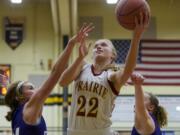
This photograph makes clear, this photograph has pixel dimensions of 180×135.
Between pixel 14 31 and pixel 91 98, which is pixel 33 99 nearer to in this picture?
pixel 91 98

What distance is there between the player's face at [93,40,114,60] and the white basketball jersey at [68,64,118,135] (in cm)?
19

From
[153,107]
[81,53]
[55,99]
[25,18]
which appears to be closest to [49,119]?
[55,99]

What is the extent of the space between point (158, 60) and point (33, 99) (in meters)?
8.02

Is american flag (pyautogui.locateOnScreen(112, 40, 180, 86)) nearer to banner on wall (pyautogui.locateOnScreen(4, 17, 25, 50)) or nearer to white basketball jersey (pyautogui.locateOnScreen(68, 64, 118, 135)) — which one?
banner on wall (pyautogui.locateOnScreen(4, 17, 25, 50))

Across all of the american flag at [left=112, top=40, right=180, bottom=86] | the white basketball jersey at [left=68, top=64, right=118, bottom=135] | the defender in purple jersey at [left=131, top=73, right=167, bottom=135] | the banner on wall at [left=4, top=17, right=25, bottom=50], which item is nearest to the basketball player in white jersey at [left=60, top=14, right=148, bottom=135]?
the white basketball jersey at [left=68, top=64, right=118, bottom=135]

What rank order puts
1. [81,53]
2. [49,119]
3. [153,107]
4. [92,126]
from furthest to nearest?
[49,119], [153,107], [92,126], [81,53]

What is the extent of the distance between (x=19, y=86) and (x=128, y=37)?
285 inches

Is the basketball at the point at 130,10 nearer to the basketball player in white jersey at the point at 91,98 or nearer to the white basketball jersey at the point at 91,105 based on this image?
the basketball player in white jersey at the point at 91,98

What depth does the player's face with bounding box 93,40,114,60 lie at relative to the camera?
11.8ft

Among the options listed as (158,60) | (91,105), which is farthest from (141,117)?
(158,60)

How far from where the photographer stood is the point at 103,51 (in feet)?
11.9

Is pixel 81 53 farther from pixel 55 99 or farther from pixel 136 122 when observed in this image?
pixel 55 99

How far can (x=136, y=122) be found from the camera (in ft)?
11.4

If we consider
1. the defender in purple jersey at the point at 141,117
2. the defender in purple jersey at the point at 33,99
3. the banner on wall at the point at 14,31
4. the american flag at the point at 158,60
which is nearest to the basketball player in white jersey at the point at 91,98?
the defender in purple jersey at the point at 141,117
